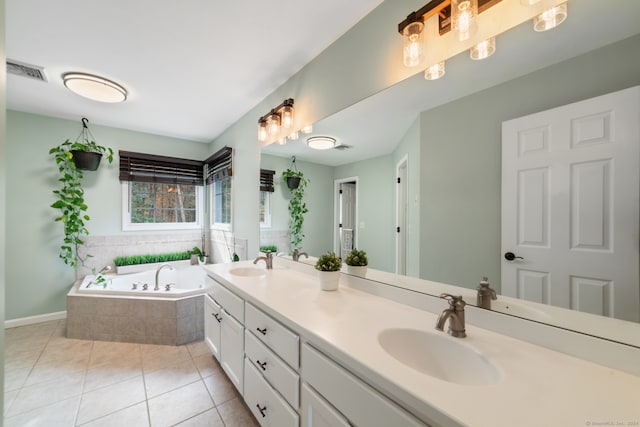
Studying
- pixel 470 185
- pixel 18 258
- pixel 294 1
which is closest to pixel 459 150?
pixel 470 185

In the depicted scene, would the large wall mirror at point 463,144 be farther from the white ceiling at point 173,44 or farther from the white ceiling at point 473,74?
the white ceiling at point 173,44

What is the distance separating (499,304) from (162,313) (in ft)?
8.93

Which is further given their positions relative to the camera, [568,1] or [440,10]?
[440,10]

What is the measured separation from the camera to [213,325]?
77.4 inches

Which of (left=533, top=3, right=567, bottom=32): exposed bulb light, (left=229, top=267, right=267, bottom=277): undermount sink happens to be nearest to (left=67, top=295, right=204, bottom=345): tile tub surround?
(left=229, top=267, right=267, bottom=277): undermount sink

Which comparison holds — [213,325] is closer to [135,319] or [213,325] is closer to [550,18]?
[135,319]

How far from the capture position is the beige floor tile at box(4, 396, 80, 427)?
1472mm

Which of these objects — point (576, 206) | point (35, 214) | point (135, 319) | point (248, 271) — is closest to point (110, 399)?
point (135, 319)

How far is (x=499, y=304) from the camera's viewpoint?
953 millimetres

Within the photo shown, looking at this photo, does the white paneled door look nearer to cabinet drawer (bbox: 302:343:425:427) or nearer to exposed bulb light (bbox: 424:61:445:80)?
exposed bulb light (bbox: 424:61:445:80)

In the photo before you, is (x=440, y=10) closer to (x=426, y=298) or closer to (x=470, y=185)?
(x=470, y=185)

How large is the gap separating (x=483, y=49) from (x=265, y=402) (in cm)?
189

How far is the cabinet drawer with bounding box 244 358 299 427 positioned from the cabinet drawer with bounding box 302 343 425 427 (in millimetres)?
251

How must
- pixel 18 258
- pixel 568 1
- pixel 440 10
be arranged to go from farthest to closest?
pixel 18 258
pixel 440 10
pixel 568 1
